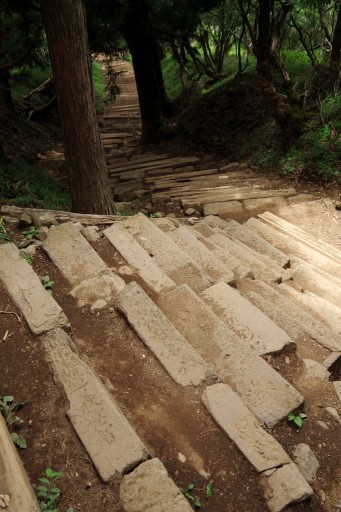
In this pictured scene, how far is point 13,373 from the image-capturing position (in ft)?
7.27

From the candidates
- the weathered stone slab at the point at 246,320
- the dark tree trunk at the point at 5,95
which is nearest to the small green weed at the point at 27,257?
the weathered stone slab at the point at 246,320

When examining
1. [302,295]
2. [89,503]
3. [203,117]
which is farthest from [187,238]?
[203,117]

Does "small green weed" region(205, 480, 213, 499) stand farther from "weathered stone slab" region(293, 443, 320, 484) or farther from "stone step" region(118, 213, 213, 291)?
"stone step" region(118, 213, 213, 291)

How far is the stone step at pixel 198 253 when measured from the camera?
337 cm

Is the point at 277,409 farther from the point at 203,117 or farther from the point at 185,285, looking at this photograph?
the point at 203,117

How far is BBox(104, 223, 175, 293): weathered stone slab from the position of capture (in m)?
3.04

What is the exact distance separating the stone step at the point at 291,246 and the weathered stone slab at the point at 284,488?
10.3ft

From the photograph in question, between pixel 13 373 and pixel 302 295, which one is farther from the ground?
pixel 13 373

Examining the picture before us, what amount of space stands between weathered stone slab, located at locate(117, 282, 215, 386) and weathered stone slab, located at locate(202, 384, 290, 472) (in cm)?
13

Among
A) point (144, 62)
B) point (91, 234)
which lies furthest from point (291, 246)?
point (144, 62)

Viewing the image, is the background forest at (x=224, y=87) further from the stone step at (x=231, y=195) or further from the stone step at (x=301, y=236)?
the stone step at (x=301, y=236)

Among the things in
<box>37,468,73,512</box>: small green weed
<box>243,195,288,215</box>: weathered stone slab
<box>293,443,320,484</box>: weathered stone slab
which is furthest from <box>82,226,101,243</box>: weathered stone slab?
<box>243,195,288,215</box>: weathered stone slab

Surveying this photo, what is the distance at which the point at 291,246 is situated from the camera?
16.5 ft

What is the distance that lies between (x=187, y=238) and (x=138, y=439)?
2.36 m
